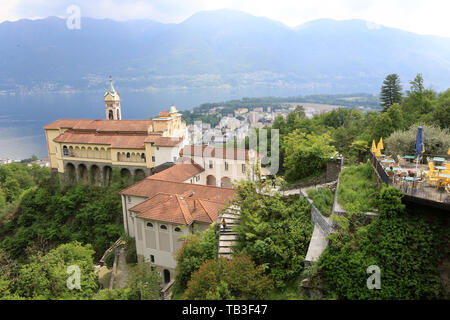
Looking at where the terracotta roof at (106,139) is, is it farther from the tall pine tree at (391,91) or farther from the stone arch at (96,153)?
the tall pine tree at (391,91)

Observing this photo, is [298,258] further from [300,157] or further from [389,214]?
[300,157]

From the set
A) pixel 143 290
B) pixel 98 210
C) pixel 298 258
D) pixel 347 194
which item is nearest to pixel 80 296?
pixel 143 290

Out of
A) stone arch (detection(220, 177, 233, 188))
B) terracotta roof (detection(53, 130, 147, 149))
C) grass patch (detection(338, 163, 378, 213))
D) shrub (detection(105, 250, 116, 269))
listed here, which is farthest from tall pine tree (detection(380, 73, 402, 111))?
shrub (detection(105, 250, 116, 269))

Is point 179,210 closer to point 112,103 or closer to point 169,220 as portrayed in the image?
point 169,220

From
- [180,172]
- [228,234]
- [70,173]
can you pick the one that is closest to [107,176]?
[70,173]

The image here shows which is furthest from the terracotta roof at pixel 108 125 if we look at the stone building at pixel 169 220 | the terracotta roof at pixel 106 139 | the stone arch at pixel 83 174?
the stone building at pixel 169 220

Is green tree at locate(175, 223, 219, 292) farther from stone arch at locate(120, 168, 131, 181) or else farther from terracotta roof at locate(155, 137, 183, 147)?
stone arch at locate(120, 168, 131, 181)
